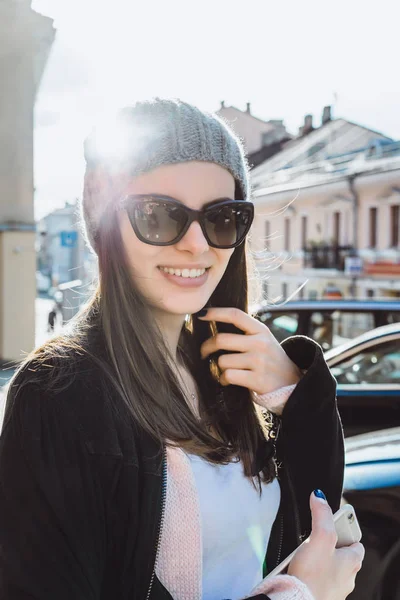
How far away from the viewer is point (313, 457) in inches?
60.2

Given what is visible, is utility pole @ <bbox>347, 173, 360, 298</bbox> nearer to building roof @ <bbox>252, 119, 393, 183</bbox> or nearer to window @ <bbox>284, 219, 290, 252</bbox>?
window @ <bbox>284, 219, 290, 252</bbox>

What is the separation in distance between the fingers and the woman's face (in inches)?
20.1

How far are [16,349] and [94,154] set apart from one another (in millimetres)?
12932

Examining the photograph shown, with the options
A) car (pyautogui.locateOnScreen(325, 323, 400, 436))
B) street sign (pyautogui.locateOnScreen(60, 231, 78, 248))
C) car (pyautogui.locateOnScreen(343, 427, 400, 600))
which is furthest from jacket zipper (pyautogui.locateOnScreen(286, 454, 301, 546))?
street sign (pyautogui.locateOnScreen(60, 231, 78, 248))

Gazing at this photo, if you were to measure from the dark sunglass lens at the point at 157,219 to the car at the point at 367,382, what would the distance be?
3452 millimetres

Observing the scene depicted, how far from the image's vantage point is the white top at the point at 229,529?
1.31 meters

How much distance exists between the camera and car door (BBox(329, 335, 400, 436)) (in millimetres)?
4555

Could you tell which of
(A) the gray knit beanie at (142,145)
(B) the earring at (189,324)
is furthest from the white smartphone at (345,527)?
(A) the gray knit beanie at (142,145)

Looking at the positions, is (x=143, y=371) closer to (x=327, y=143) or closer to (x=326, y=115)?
(x=327, y=143)

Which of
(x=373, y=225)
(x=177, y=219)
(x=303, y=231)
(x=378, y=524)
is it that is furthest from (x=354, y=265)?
(x=177, y=219)

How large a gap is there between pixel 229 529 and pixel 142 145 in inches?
32.6

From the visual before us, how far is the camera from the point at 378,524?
2.49 m

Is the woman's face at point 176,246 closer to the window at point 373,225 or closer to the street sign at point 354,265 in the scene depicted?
the window at point 373,225

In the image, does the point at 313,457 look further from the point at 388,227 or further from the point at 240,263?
the point at 388,227
